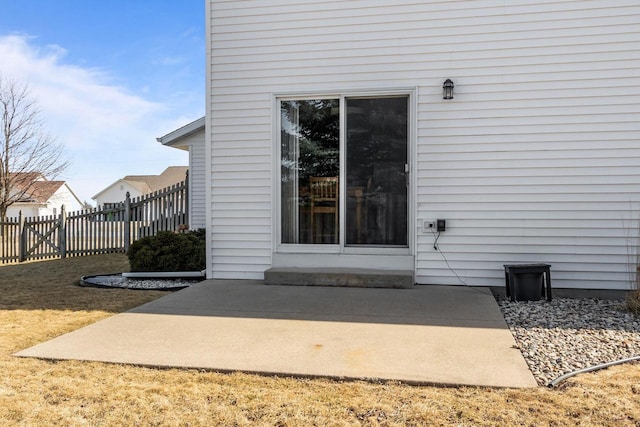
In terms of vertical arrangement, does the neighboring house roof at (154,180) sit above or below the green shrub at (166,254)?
above

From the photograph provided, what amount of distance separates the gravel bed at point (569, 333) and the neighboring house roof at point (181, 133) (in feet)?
27.1

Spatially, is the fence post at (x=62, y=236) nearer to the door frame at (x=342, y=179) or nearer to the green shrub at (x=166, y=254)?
the green shrub at (x=166, y=254)

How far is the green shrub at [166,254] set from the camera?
6.51 metres

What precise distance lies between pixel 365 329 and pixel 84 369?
2.03 meters

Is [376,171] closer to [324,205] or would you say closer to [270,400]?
[324,205]

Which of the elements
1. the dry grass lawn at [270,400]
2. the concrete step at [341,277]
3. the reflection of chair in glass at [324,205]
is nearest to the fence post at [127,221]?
the concrete step at [341,277]

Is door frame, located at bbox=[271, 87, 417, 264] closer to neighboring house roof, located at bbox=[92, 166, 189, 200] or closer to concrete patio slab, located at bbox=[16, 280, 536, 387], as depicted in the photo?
concrete patio slab, located at bbox=[16, 280, 536, 387]

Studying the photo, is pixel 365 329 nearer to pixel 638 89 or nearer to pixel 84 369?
pixel 84 369

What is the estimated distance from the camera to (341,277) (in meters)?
5.34

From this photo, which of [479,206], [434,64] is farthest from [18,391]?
[434,64]

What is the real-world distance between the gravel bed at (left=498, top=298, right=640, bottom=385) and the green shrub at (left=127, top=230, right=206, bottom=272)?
4241mm

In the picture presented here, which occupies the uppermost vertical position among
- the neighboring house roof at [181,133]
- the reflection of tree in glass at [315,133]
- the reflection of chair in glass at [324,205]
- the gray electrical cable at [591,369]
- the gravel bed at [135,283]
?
the neighboring house roof at [181,133]

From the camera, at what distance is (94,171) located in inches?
1647

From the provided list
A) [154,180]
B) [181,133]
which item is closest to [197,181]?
[181,133]
